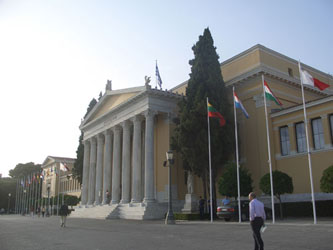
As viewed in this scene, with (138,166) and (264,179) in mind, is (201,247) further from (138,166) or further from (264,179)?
(138,166)

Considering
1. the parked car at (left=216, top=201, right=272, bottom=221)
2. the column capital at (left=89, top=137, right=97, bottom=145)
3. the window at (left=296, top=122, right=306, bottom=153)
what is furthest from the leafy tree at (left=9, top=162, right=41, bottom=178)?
the window at (left=296, top=122, right=306, bottom=153)

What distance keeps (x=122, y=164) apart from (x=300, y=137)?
20294mm

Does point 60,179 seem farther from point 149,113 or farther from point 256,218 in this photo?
point 256,218

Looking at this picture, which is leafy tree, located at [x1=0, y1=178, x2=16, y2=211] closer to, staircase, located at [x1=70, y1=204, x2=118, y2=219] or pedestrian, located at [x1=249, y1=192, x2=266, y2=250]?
staircase, located at [x1=70, y1=204, x2=118, y2=219]


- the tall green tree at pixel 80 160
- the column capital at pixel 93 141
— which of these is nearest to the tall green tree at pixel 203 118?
the column capital at pixel 93 141

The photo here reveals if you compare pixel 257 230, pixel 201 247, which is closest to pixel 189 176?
pixel 201 247

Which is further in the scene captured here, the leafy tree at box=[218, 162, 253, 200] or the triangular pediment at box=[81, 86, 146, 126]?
the triangular pediment at box=[81, 86, 146, 126]

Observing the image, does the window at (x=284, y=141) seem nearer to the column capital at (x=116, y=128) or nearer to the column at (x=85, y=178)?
the column capital at (x=116, y=128)

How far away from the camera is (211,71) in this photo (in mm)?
30969

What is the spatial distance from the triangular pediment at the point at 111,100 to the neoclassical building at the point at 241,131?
12 cm

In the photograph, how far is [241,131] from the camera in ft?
109

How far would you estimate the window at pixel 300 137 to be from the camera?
1121 inches

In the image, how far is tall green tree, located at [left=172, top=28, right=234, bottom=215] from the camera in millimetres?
29812

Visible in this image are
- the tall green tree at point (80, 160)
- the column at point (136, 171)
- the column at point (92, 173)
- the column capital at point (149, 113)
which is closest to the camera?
the column at point (136, 171)
